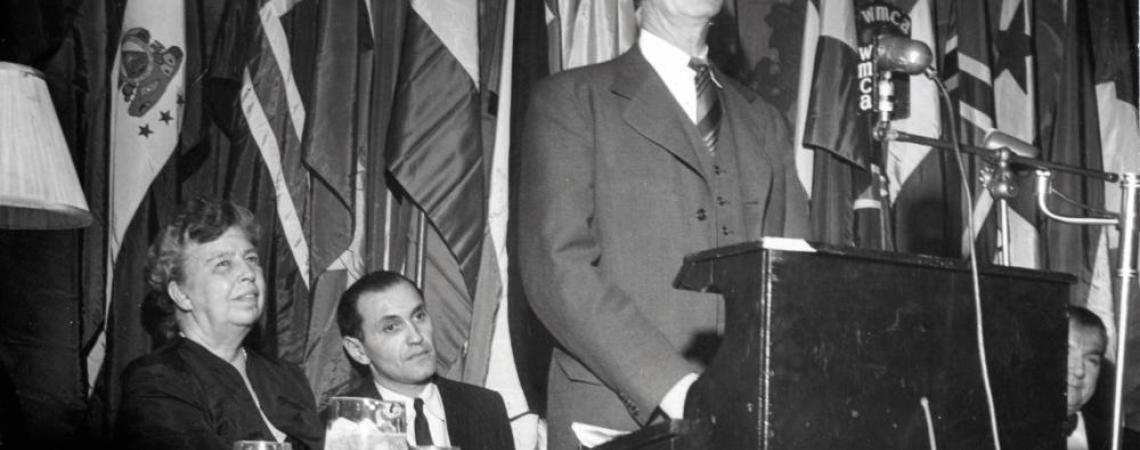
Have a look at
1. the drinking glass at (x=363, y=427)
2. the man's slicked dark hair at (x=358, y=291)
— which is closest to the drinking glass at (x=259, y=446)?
the drinking glass at (x=363, y=427)

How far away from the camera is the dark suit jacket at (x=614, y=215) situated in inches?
91.3

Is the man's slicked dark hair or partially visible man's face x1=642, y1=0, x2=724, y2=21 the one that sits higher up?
partially visible man's face x1=642, y1=0, x2=724, y2=21

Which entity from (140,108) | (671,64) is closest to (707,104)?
(671,64)

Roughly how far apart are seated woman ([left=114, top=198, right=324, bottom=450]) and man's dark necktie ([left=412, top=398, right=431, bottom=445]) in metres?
0.32

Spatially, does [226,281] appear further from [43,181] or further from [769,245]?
[769,245]

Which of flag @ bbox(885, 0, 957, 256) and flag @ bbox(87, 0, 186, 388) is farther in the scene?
flag @ bbox(885, 0, 957, 256)

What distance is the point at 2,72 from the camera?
282 centimetres

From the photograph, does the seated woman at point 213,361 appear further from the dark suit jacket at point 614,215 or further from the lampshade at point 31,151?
the dark suit jacket at point 614,215

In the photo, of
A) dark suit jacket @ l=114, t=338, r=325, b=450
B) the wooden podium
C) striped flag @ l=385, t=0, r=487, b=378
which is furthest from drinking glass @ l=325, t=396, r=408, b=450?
striped flag @ l=385, t=0, r=487, b=378

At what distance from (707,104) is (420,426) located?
161cm

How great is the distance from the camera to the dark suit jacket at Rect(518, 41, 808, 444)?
7.61 feet

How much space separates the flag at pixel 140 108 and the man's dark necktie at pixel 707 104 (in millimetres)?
2113

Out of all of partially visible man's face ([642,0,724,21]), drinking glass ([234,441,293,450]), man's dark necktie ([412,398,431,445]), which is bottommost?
man's dark necktie ([412,398,431,445])

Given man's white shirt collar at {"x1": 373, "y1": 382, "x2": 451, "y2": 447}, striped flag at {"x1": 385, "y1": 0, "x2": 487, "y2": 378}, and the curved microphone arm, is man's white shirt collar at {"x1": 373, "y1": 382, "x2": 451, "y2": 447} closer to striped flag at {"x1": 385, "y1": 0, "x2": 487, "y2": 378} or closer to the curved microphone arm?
striped flag at {"x1": 385, "y1": 0, "x2": 487, "y2": 378}
